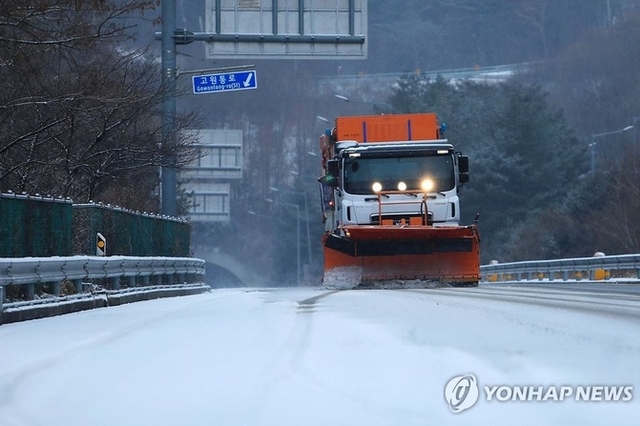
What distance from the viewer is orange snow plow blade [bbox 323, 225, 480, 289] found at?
25109mm

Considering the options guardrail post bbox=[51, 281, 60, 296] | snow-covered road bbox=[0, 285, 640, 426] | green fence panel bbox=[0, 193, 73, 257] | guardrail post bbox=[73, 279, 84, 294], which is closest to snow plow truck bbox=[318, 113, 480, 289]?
green fence panel bbox=[0, 193, 73, 257]

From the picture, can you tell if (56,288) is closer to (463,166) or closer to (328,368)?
(328,368)

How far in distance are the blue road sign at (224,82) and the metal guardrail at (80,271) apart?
6033 mm

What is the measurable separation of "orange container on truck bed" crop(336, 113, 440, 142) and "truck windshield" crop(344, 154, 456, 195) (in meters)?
2.11

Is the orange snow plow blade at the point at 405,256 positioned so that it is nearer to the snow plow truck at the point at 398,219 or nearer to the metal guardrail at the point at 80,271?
the snow plow truck at the point at 398,219

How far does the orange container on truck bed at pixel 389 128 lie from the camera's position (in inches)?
1148

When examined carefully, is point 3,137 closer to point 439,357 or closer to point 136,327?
point 136,327

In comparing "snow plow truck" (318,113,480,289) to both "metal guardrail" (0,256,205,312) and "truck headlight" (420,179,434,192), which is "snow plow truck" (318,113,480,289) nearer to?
"truck headlight" (420,179,434,192)

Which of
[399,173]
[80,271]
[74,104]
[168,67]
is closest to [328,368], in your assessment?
[80,271]

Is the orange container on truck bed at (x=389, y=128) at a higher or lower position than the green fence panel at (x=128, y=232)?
higher

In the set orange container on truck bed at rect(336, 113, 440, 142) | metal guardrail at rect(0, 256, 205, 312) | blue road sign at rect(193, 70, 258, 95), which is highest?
blue road sign at rect(193, 70, 258, 95)

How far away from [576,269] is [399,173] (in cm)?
774

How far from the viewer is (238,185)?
9450 centimetres

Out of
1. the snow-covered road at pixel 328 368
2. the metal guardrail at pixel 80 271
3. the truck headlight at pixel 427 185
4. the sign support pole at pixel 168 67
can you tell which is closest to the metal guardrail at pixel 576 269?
the truck headlight at pixel 427 185
